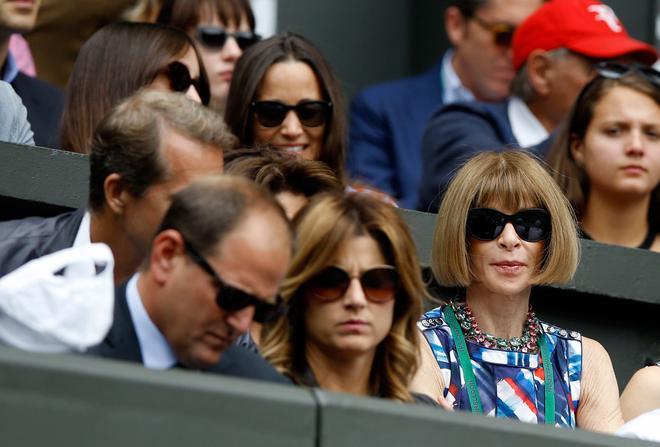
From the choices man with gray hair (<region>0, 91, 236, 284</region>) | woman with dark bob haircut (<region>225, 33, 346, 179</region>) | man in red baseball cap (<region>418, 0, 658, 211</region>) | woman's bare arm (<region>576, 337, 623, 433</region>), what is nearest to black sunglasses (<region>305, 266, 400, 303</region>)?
man with gray hair (<region>0, 91, 236, 284</region>)

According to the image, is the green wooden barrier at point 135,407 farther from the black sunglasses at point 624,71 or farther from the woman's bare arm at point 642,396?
the black sunglasses at point 624,71

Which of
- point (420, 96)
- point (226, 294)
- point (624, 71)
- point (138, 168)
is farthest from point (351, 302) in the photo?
point (420, 96)

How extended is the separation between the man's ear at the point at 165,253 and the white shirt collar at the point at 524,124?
133 inches

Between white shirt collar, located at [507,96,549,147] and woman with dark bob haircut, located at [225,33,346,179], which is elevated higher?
woman with dark bob haircut, located at [225,33,346,179]

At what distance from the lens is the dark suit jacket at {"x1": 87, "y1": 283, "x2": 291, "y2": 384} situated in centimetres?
432

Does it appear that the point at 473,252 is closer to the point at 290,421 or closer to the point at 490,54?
the point at 290,421

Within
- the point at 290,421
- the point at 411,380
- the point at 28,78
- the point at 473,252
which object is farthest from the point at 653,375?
the point at 28,78

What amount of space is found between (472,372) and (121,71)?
1.62 metres

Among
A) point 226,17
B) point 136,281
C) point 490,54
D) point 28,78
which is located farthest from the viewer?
point 490,54

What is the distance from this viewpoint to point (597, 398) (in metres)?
5.53

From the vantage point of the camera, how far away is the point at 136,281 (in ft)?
14.3

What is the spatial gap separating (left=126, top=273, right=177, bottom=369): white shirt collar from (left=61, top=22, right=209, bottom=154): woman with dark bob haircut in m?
1.66

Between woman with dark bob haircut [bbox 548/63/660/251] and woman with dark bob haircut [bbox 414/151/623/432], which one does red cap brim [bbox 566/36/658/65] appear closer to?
woman with dark bob haircut [bbox 548/63/660/251]

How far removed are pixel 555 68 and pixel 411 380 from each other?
306cm
